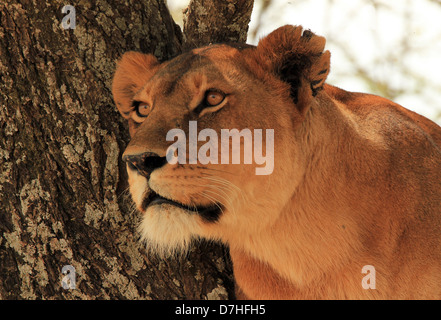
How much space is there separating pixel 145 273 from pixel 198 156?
892 millimetres

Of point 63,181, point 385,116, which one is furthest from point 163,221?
point 385,116

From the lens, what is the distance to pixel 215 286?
341 cm

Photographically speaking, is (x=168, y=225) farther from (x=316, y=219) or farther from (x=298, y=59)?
(x=298, y=59)

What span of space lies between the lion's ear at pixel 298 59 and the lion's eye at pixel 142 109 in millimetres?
634

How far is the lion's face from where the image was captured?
9.05 feet

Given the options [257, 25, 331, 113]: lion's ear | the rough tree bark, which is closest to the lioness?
[257, 25, 331, 113]: lion's ear

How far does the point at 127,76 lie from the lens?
3.31 m

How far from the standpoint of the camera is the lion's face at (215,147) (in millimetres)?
2758

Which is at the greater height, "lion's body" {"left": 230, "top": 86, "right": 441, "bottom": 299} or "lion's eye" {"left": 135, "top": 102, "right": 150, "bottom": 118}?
"lion's eye" {"left": 135, "top": 102, "right": 150, "bottom": 118}

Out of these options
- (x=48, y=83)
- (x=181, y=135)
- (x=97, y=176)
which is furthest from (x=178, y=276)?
(x=48, y=83)

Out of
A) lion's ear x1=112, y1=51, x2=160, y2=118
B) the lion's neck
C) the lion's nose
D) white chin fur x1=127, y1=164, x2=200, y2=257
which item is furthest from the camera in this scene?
lion's ear x1=112, y1=51, x2=160, y2=118

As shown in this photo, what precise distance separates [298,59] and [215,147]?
1.99 ft

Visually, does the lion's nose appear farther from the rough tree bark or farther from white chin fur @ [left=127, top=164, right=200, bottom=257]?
the rough tree bark
